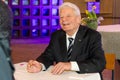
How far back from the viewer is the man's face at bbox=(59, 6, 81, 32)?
6.55 ft

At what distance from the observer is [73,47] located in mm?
2029

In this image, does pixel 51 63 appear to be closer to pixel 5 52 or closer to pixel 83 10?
pixel 5 52

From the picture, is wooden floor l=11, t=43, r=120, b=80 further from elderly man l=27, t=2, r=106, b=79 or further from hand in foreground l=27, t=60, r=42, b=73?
hand in foreground l=27, t=60, r=42, b=73

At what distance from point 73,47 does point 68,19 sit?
202 millimetres

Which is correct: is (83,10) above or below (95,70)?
above

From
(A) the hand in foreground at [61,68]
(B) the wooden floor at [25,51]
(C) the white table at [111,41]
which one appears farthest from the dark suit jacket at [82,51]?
(B) the wooden floor at [25,51]

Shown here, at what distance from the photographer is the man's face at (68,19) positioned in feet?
6.55

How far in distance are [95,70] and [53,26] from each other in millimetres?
5444

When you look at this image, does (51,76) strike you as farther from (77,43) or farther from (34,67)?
(77,43)

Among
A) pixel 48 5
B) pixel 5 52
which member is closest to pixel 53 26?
pixel 48 5

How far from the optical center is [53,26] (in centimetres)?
729

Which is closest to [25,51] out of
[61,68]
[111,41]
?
[111,41]

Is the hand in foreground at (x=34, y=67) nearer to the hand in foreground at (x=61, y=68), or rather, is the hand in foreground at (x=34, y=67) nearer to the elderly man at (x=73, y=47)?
the elderly man at (x=73, y=47)

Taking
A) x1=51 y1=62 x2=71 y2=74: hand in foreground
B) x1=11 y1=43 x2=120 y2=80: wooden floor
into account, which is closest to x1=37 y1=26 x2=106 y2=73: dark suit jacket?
x1=51 y1=62 x2=71 y2=74: hand in foreground
